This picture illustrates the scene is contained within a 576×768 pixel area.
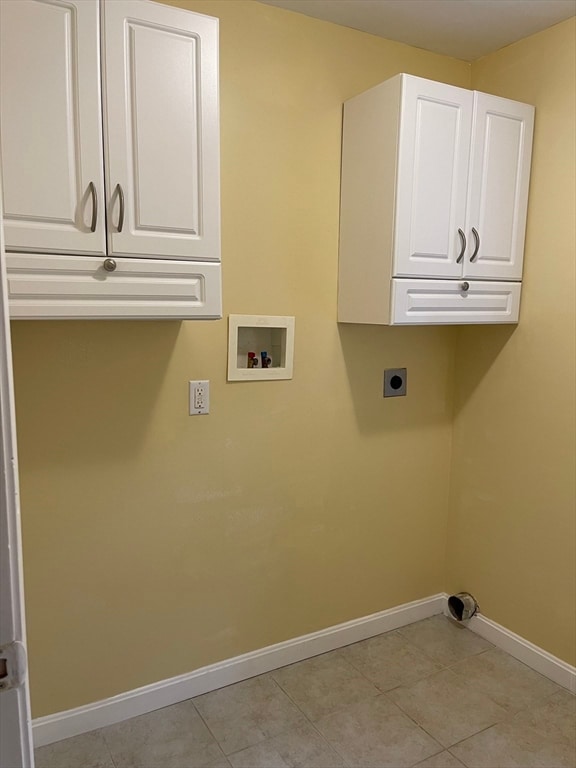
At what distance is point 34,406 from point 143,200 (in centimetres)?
73

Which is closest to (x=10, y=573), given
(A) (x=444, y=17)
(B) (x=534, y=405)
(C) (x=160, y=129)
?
(C) (x=160, y=129)

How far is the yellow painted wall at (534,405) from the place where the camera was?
215cm

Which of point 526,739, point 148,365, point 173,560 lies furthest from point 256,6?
point 526,739

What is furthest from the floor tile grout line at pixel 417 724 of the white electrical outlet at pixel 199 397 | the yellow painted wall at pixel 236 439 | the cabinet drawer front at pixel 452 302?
the cabinet drawer front at pixel 452 302

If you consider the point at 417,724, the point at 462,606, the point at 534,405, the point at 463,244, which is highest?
the point at 463,244

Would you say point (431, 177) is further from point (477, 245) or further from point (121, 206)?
point (121, 206)

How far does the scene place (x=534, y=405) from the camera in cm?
231

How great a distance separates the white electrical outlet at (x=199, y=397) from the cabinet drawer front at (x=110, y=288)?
16.1 inches

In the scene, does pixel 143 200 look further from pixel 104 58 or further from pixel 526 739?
pixel 526 739

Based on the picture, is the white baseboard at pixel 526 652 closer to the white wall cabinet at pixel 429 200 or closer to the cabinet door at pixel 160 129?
the white wall cabinet at pixel 429 200

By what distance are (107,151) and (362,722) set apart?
206 cm

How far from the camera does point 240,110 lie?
197cm

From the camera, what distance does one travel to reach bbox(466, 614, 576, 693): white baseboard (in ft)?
7.38

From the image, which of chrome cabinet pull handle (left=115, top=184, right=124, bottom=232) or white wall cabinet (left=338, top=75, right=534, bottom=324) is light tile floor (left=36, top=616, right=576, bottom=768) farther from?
chrome cabinet pull handle (left=115, top=184, right=124, bottom=232)
